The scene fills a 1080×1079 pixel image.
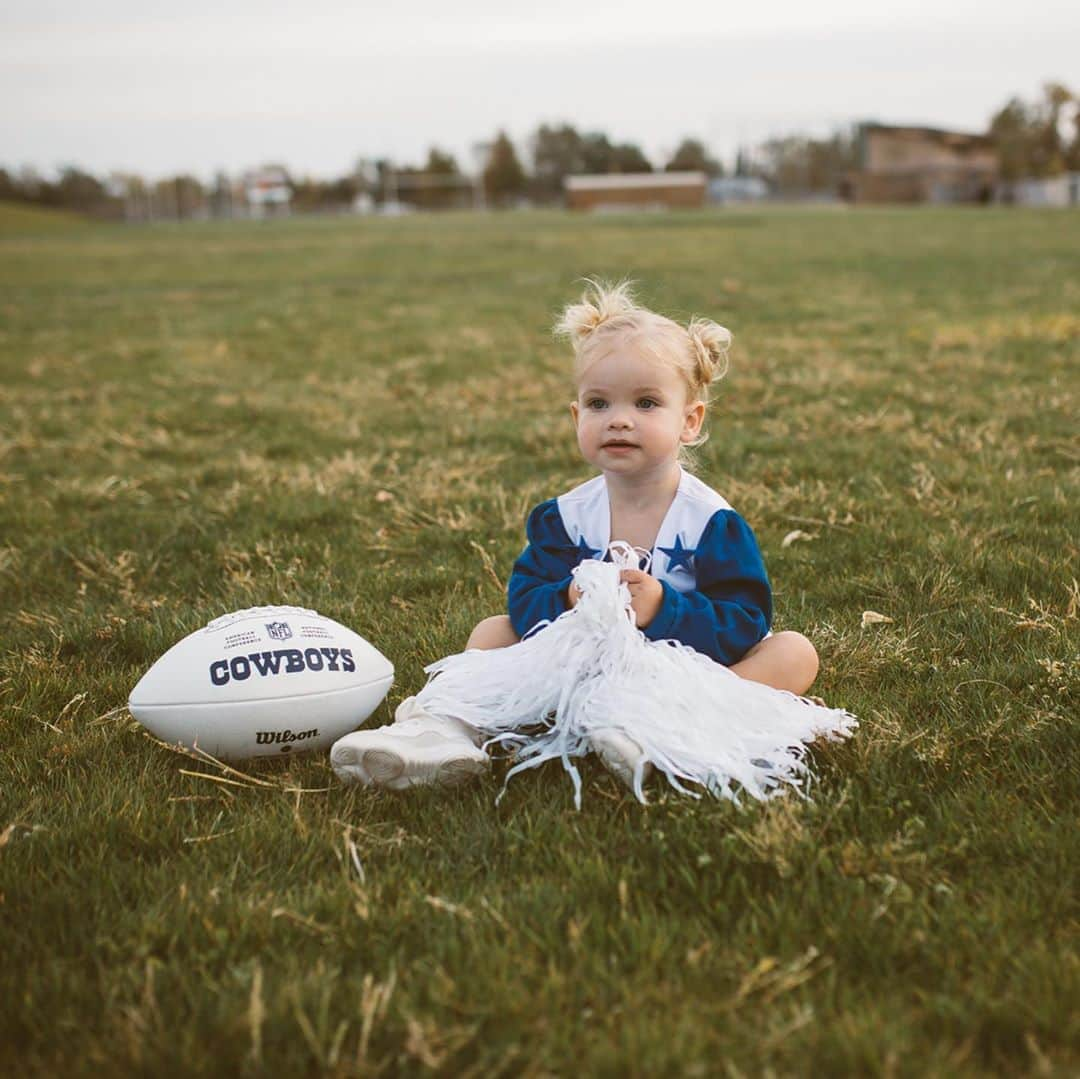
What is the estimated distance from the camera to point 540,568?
3.22 metres

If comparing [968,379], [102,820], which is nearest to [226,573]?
[102,820]

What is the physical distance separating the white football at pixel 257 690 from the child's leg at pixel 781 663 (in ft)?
3.28

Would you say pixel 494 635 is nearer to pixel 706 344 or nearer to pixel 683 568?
pixel 683 568

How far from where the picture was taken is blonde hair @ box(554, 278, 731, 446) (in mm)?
2984

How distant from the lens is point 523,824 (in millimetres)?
2482

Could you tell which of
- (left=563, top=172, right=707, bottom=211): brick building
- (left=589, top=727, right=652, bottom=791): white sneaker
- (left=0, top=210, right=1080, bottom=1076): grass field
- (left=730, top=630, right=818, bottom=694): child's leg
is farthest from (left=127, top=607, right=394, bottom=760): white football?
(left=563, top=172, right=707, bottom=211): brick building

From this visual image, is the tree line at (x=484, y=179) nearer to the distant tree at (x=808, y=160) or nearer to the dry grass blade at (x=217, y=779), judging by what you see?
the distant tree at (x=808, y=160)

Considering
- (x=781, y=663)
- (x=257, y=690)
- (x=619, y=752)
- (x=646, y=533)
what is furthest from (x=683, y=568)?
(x=257, y=690)

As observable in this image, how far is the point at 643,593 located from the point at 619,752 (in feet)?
1.50

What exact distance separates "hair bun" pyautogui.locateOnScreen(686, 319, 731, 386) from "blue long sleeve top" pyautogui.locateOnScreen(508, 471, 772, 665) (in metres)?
0.30

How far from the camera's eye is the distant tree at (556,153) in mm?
119000

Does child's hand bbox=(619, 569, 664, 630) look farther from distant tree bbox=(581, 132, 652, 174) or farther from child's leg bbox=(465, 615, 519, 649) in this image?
distant tree bbox=(581, 132, 652, 174)

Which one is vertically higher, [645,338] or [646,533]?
[645,338]

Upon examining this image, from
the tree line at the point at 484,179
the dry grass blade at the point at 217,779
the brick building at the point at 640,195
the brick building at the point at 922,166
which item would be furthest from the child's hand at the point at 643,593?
the tree line at the point at 484,179
